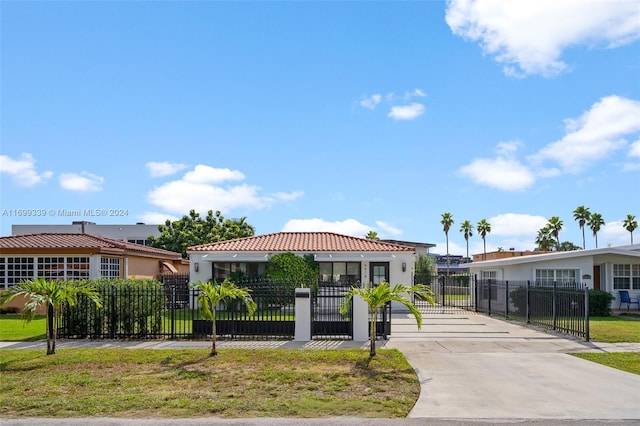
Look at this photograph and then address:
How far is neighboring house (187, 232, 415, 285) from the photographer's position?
25047mm

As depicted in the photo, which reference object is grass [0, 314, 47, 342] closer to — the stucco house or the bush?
the stucco house

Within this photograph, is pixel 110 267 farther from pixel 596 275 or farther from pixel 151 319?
pixel 596 275

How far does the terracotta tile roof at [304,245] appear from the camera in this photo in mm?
25406

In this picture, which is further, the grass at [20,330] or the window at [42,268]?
the window at [42,268]

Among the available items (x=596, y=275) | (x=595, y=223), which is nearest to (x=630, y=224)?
(x=595, y=223)

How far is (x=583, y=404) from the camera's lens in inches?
313

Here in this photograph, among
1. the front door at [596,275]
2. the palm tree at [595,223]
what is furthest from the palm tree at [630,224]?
the front door at [596,275]

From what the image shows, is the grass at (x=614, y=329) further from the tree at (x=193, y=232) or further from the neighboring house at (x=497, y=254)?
the tree at (x=193, y=232)

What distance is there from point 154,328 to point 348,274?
40.4ft

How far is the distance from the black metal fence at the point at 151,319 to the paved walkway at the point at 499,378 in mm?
680

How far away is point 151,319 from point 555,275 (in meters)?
18.4

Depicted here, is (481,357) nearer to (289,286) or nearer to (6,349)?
(289,286)

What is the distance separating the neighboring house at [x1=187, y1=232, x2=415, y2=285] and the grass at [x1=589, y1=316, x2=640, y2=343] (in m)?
8.64

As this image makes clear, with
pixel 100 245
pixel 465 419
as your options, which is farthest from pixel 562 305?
pixel 100 245
